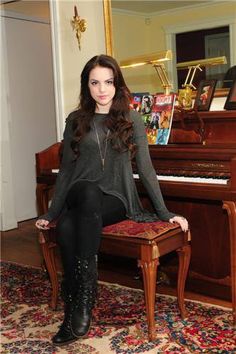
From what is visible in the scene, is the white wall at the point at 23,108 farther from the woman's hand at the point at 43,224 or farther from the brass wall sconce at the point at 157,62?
the woman's hand at the point at 43,224

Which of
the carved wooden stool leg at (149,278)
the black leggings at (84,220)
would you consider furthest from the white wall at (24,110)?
the carved wooden stool leg at (149,278)

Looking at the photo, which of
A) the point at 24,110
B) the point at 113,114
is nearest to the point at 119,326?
the point at 113,114

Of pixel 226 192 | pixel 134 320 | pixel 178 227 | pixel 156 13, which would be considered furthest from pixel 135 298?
pixel 156 13


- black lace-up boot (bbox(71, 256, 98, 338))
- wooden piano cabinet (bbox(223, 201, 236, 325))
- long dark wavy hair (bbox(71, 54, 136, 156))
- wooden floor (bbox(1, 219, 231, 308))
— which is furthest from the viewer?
wooden floor (bbox(1, 219, 231, 308))

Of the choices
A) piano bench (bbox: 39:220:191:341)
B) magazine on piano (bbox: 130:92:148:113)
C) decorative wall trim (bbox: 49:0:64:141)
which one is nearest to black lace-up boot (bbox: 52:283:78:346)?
piano bench (bbox: 39:220:191:341)

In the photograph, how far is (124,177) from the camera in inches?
91.0

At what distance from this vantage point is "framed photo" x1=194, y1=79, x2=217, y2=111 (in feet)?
8.97

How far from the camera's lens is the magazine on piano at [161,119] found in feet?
8.75

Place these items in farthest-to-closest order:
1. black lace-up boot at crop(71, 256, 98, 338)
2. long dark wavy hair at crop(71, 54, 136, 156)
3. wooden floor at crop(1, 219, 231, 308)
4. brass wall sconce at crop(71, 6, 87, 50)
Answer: brass wall sconce at crop(71, 6, 87, 50), wooden floor at crop(1, 219, 231, 308), long dark wavy hair at crop(71, 54, 136, 156), black lace-up boot at crop(71, 256, 98, 338)

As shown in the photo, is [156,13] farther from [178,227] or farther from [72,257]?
[72,257]

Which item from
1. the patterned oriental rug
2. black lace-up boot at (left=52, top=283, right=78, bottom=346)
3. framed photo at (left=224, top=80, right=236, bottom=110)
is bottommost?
the patterned oriental rug

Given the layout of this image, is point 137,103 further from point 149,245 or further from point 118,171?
point 149,245

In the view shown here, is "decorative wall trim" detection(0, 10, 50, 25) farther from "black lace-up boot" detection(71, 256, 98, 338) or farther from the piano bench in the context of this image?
"black lace-up boot" detection(71, 256, 98, 338)

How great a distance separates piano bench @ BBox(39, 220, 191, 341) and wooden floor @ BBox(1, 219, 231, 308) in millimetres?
403
